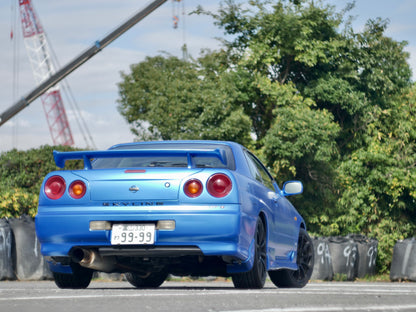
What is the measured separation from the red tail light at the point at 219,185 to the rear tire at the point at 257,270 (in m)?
0.73

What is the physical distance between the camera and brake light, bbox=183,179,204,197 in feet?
22.6

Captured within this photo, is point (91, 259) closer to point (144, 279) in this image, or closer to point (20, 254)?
point (144, 279)

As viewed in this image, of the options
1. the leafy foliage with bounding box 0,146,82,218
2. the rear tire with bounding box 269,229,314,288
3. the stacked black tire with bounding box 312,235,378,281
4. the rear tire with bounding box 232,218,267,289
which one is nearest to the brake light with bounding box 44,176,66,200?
the rear tire with bounding box 232,218,267,289

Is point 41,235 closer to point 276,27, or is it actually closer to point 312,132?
point 312,132

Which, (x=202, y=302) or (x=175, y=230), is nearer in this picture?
(x=202, y=302)

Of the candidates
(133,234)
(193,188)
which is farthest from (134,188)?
(193,188)

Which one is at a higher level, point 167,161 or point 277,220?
point 167,161

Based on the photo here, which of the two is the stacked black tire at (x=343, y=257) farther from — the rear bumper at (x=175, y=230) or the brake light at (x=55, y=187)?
the brake light at (x=55, y=187)

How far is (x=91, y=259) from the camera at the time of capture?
7.23 metres

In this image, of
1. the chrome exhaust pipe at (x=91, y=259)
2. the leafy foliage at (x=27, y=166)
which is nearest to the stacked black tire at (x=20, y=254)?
the chrome exhaust pipe at (x=91, y=259)

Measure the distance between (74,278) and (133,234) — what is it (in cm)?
121

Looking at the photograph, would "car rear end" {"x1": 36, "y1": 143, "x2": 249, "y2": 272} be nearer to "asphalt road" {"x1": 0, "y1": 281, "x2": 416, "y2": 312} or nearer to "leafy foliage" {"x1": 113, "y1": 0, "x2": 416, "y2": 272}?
"asphalt road" {"x1": 0, "y1": 281, "x2": 416, "y2": 312}

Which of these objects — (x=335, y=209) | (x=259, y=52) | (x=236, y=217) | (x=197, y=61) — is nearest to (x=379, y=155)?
(x=335, y=209)

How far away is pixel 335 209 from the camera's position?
88.6 ft
